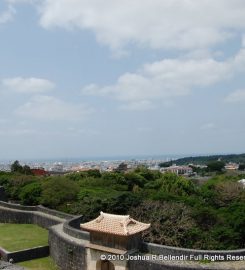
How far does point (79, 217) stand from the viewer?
2141 centimetres

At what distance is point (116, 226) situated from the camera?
1494 centimetres

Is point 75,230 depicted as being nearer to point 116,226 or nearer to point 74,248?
point 74,248

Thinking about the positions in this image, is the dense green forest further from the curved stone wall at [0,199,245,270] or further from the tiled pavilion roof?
the tiled pavilion roof

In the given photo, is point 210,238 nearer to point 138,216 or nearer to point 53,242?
point 138,216

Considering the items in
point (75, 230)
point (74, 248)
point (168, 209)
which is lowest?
point (74, 248)

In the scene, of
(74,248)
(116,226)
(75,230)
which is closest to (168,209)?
(75,230)

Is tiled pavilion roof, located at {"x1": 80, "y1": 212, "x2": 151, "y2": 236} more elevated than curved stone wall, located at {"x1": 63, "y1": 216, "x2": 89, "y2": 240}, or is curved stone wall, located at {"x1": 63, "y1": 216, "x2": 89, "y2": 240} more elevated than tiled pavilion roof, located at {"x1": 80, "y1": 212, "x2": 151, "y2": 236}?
tiled pavilion roof, located at {"x1": 80, "y1": 212, "x2": 151, "y2": 236}

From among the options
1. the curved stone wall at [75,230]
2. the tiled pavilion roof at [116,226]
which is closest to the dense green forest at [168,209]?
the curved stone wall at [75,230]

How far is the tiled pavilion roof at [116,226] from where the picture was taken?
14.7 metres

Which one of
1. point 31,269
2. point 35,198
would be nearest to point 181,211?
point 31,269

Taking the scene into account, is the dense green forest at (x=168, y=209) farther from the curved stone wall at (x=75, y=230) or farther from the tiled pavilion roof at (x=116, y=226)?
the tiled pavilion roof at (x=116, y=226)

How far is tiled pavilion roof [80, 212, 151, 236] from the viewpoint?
14.7 m

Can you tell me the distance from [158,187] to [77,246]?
22.5m

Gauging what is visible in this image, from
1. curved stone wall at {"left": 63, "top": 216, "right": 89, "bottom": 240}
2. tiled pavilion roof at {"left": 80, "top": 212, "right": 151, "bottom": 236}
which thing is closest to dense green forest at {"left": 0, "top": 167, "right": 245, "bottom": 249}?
curved stone wall at {"left": 63, "top": 216, "right": 89, "bottom": 240}
